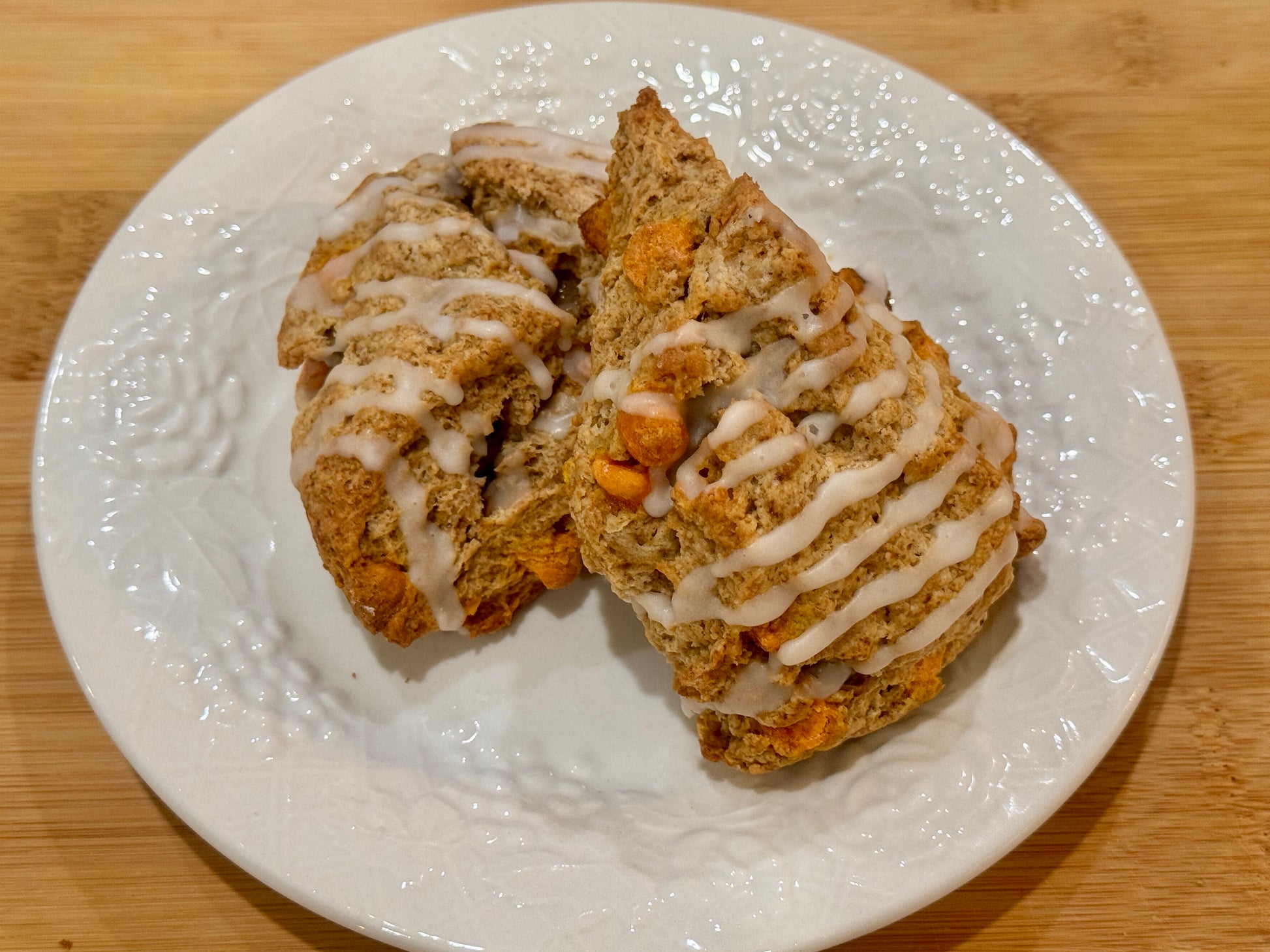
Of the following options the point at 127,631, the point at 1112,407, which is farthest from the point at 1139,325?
the point at 127,631

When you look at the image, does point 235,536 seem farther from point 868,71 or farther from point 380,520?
point 868,71

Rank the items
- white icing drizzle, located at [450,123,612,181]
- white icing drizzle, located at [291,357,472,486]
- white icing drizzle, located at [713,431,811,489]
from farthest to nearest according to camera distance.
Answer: white icing drizzle, located at [450,123,612,181] → white icing drizzle, located at [291,357,472,486] → white icing drizzle, located at [713,431,811,489]

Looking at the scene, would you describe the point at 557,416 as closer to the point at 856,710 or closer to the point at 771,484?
the point at 771,484

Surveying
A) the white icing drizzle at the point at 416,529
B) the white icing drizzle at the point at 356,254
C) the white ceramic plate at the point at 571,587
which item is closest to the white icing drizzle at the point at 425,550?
the white icing drizzle at the point at 416,529

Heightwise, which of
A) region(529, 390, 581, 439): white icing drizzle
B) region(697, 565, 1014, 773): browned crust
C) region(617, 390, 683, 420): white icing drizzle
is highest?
region(617, 390, 683, 420): white icing drizzle

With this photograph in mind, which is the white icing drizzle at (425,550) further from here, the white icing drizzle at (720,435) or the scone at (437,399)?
the white icing drizzle at (720,435)

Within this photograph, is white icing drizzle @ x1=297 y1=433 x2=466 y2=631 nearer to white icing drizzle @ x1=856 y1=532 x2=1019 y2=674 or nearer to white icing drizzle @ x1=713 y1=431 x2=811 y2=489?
white icing drizzle @ x1=713 y1=431 x2=811 y2=489

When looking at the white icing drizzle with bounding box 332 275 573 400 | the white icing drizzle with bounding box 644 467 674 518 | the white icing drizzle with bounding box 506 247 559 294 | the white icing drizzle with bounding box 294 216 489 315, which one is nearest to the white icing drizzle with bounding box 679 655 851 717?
the white icing drizzle with bounding box 644 467 674 518
